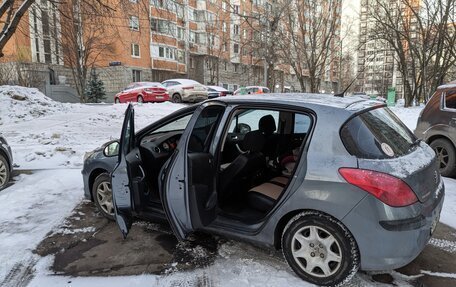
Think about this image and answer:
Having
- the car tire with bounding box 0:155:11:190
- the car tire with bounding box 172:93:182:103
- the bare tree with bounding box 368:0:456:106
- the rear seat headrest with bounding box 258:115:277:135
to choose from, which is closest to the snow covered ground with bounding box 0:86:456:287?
the car tire with bounding box 0:155:11:190

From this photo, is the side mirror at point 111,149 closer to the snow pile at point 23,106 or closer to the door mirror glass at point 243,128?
→ the door mirror glass at point 243,128

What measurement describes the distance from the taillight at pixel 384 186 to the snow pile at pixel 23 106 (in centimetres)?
1292

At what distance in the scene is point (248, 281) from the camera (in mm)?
3076

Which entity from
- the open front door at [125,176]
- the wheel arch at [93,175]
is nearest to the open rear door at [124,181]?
the open front door at [125,176]

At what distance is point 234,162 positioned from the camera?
12.2ft

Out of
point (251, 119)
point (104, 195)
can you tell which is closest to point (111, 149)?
point (104, 195)

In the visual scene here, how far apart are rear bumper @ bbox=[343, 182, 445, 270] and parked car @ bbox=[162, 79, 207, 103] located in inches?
746

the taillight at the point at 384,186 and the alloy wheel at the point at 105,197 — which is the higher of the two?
the taillight at the point at 384,186

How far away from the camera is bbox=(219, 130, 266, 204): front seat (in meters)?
3.67

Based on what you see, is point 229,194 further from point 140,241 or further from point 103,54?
point 103,54

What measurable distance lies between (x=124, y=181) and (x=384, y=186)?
2429mm

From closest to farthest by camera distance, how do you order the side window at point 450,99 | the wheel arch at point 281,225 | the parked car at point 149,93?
the wheel arch at point 281,225 < the side window at point 450,99 < the parked car at point 149,93

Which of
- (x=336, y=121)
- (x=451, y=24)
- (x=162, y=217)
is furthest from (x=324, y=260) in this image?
(x=451, y=24)

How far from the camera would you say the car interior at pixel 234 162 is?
3.39 meters
